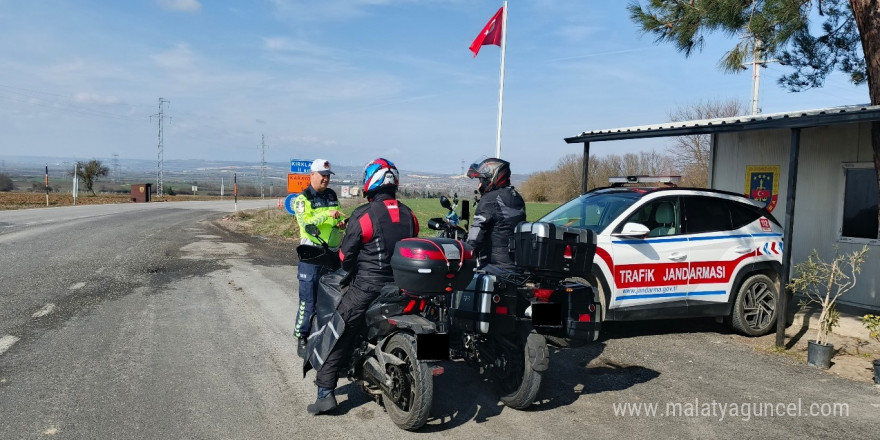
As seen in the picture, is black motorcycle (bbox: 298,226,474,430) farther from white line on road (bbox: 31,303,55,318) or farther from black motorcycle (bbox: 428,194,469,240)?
white line on road (bbox: 31,303,55,318)

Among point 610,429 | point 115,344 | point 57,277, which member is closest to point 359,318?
point 610,429

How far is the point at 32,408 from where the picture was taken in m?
4.43

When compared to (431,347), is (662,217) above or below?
above

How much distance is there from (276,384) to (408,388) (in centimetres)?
151

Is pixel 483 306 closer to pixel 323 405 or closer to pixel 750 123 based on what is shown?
pixel 323 405

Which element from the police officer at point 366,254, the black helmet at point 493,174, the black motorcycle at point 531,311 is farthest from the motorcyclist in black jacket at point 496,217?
the police officer at point 366,254

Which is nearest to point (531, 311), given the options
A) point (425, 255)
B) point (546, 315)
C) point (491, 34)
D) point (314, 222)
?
point (546, 315)

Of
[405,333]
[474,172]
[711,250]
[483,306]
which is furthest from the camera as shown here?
[711,250]

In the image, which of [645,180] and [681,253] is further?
[645,180]

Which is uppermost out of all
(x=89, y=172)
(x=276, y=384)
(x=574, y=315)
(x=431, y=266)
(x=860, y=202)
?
(x=89, y=172)

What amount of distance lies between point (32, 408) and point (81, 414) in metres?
0.39

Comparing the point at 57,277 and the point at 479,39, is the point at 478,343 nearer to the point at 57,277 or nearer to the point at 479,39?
the point at 57,277

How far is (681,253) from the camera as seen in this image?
23.4 feet

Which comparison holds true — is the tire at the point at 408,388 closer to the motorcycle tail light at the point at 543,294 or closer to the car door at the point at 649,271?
the motorcycle tail light at the point at 543,294
